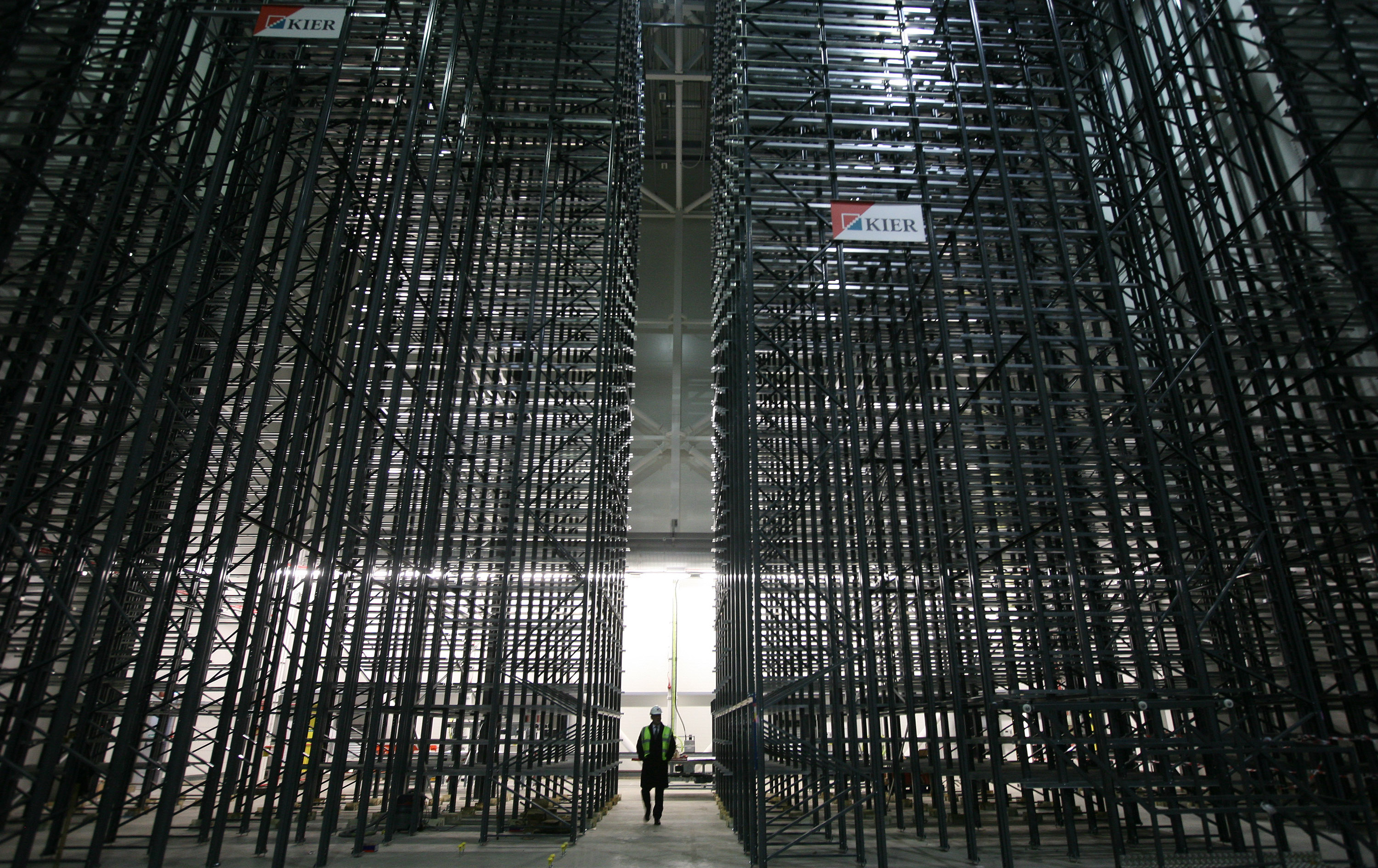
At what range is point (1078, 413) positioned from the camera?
39.2 ft

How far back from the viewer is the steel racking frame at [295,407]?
8.00 m

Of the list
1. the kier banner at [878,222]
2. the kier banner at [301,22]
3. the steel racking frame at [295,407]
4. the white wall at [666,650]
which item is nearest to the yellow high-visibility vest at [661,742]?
the steel racking frame at [295,407]

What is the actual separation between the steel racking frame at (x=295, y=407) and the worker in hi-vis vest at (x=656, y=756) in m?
0.97

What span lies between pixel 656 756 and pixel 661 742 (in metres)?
0.29

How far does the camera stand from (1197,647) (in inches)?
290

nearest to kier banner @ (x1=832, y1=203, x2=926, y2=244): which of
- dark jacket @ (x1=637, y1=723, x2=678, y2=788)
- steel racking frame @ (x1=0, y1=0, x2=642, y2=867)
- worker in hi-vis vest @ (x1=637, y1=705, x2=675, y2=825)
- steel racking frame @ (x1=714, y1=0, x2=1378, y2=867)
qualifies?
steel racking frame @ (x1=714, y1=0, x2=1378, y2=867)

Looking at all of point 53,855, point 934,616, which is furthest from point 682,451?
point 53,855

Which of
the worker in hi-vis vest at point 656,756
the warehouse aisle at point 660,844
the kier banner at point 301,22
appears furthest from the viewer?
the worker in hi-vis vest at point 656,756

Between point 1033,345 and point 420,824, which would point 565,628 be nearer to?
point 420,824

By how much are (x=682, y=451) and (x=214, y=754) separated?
19.9m

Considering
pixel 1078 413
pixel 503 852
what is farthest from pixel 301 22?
pixel 1078 413

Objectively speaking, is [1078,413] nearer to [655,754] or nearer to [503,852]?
[655,754]

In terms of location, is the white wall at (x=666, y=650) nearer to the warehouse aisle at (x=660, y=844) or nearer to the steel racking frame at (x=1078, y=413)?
the warehouse aisle at (x=660, y=844)

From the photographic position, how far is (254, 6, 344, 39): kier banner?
8852 mm
